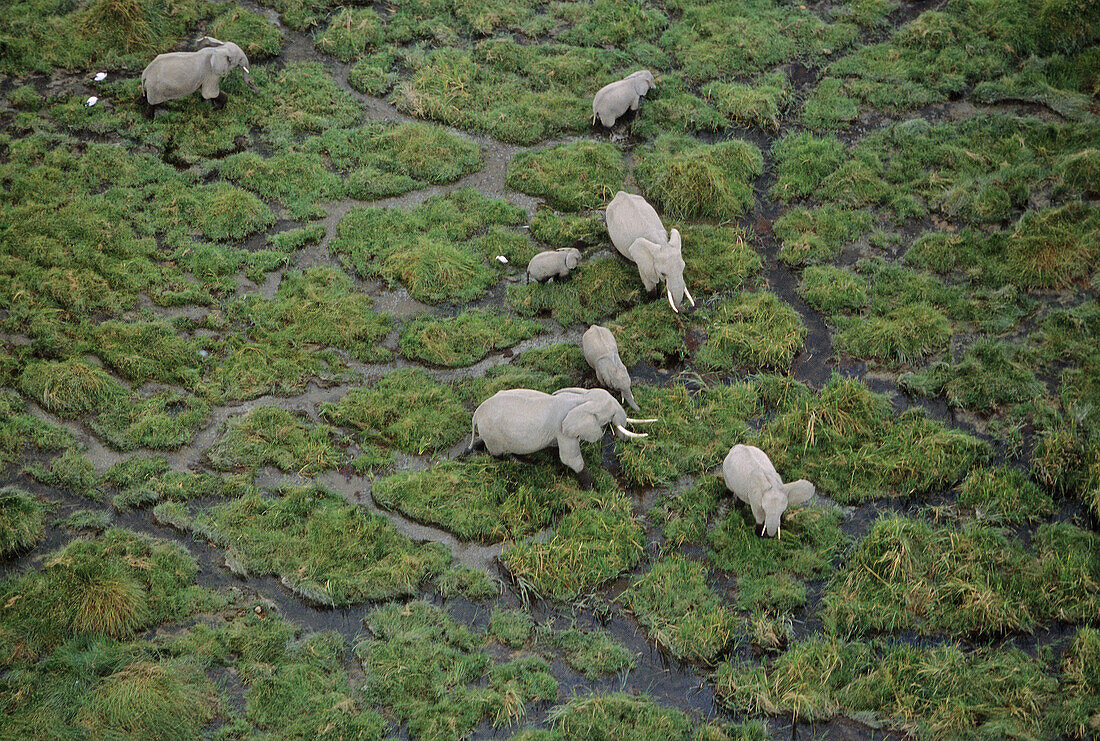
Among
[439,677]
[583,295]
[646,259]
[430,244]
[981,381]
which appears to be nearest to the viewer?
[439,677]

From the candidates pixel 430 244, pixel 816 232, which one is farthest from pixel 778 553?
pixel 430 244

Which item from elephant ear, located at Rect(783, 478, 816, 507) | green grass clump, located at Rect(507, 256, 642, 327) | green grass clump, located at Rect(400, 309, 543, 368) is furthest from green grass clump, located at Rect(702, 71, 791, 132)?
elephant ear, located at Rect(783, 478, 816, 507)

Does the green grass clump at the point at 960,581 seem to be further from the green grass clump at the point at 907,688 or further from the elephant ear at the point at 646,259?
the elephant ear at the point at 646,259

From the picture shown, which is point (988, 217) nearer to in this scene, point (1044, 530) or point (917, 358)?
point (917, 358)

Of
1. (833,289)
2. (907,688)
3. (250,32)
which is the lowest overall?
(907,688)

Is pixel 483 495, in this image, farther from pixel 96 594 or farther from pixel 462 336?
pixel 96 594

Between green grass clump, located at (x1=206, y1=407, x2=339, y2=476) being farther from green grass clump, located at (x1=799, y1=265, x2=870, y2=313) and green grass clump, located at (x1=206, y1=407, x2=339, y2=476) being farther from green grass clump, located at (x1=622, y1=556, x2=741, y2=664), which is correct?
green grass clump, located at (x1=799, y1=265, x2=870, y2=313)

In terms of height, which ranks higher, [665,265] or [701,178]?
[701,178]

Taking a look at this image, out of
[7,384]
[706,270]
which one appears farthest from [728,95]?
[7,384]
